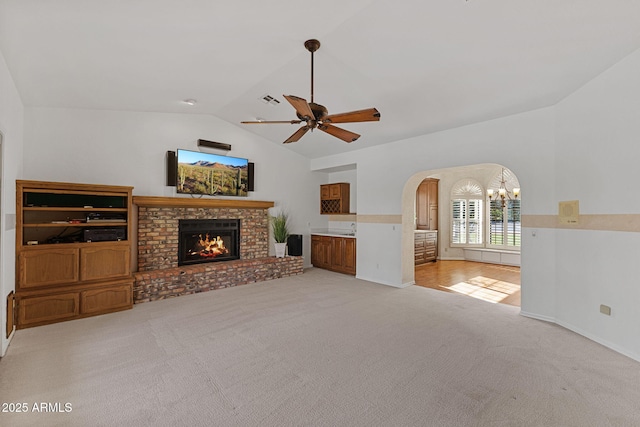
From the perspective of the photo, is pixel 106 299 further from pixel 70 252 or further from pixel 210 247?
pixel 210 247

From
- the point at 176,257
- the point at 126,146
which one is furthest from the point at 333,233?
the point at 126,146

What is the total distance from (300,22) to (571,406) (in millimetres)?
4050

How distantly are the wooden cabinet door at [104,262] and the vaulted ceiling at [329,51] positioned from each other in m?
2.21

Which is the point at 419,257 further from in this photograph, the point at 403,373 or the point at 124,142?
the point at 124,142

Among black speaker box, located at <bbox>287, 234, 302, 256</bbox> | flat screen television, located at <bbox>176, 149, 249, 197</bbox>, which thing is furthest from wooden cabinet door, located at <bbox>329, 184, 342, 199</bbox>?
flat screen television, located at <bbox>176, 149, 249, 197</bbox>

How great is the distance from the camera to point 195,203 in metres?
5.58

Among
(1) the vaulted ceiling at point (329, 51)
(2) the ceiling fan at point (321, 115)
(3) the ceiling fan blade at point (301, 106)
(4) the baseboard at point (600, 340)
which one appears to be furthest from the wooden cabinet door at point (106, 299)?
(4) the baseboard at point (600, 340)

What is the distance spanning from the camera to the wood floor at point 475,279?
17.1ft

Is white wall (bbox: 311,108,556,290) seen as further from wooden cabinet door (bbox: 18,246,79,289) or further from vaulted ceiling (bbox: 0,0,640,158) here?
wooden cabinet door (bbox: 18,246,79,289)

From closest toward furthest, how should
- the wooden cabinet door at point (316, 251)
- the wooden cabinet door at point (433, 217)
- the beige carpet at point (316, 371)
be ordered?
the beige carpet at point (316, 371) → the wooden cabinet door at point (316, 251) → the wooden cabinet door at point (433, 217)

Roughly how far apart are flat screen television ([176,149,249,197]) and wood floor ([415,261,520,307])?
14.6ft

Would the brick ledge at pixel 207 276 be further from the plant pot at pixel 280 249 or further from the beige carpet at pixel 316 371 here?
the beige carpet at pixel 316 371

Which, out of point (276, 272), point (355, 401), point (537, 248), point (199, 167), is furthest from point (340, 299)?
point (199, 167)

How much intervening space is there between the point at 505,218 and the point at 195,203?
880 centimetres
